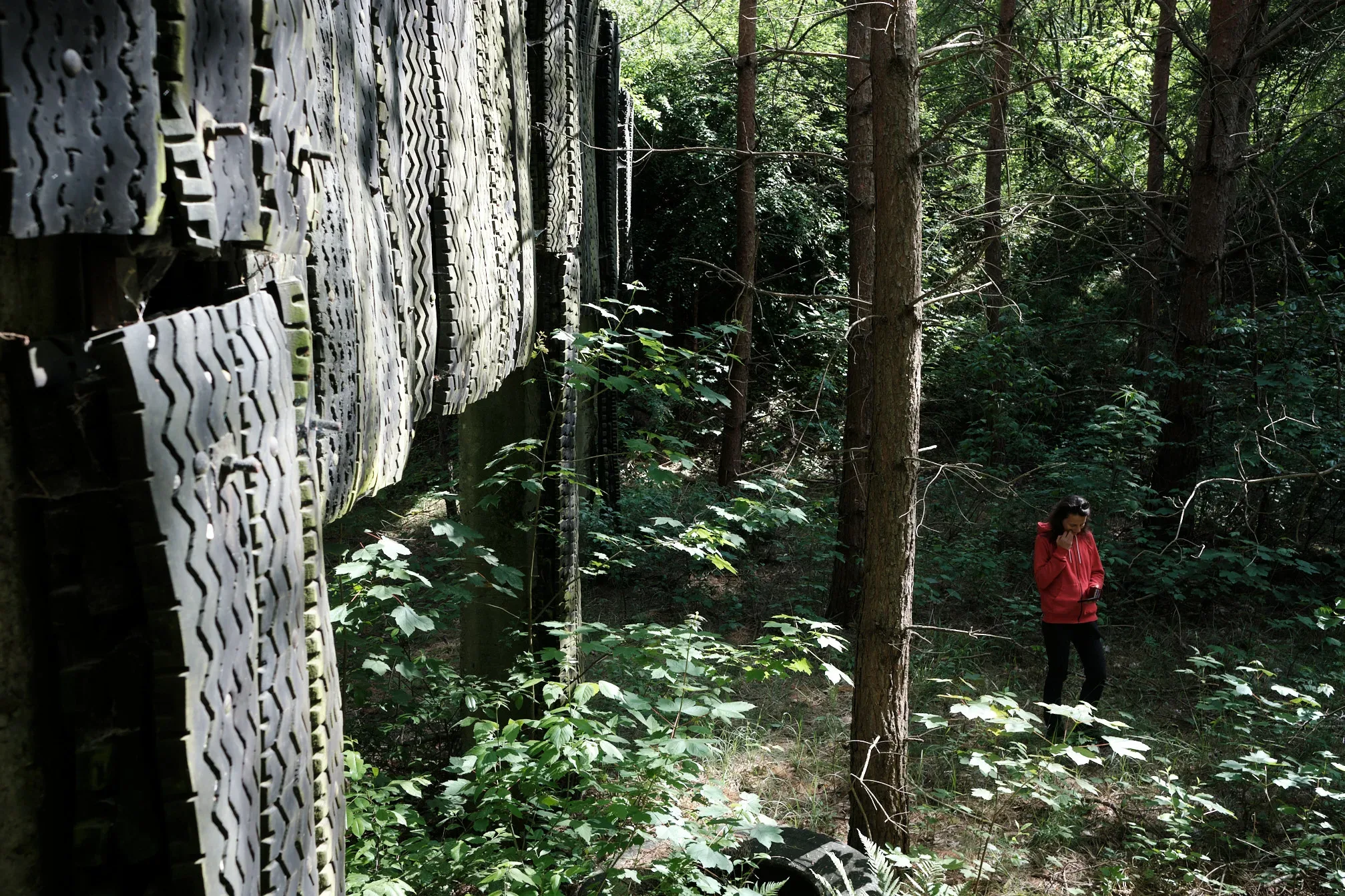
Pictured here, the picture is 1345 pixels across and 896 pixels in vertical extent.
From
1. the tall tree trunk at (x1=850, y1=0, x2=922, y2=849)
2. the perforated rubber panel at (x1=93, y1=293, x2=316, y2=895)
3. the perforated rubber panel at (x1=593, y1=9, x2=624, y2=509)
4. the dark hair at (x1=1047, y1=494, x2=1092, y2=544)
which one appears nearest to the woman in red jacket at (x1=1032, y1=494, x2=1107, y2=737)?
the dark hair at (x1=1047, y1=494, x2=1092, y2=544)

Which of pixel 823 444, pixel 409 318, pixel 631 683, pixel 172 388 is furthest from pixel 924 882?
pixel 823 444

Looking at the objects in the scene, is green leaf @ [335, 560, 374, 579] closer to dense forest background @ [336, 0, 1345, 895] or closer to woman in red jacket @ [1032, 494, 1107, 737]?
dense forest background @ [336, 0, 1345, 895]

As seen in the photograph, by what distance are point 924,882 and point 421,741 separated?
299 centimetres

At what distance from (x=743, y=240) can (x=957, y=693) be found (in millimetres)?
6056

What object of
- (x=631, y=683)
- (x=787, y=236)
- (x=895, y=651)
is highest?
(x=787, y=236)

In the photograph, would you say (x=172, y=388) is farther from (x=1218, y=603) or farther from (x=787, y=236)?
(x=787, y=236)

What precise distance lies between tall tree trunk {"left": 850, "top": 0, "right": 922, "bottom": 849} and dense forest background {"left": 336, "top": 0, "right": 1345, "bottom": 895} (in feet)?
0.79

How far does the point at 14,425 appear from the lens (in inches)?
41.2

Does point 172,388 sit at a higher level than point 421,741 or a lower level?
higher

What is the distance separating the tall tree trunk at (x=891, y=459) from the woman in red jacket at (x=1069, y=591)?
205cm

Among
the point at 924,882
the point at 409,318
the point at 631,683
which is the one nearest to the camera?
the point at 409,318

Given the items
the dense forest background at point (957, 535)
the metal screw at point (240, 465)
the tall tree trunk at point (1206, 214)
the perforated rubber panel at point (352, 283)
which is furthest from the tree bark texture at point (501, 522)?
the tall tree trunk at point (1206, 214)

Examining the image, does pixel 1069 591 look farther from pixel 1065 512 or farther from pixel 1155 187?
pixel 1155 187

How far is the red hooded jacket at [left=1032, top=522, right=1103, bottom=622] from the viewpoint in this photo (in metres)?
6.68
